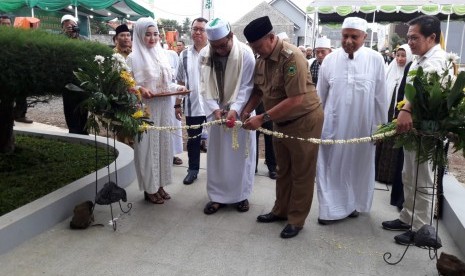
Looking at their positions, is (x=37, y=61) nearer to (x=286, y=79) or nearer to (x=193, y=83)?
(x=286, y=79)

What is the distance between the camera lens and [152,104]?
12.6 feet

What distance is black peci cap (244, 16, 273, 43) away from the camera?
2998 millimetres

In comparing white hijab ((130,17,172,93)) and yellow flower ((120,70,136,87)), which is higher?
white hijab ((130,17,172,93))

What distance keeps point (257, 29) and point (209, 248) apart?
165 cm

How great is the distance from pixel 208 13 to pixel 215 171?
443cm

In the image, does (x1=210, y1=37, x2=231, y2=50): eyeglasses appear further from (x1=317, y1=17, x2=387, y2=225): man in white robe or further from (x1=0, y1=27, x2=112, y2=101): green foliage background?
(x1=0, y1=27, x2=112, y2=101): green foliage background

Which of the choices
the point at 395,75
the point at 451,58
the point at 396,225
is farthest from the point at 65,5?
the point at 451,58

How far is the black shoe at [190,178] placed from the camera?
466 cm

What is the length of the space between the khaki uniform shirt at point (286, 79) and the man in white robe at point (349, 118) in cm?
43

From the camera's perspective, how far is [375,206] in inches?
162

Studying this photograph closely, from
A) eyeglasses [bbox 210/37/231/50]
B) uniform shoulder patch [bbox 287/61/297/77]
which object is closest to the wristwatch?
uniform shoulder patch [bbox 287/61/297/77]

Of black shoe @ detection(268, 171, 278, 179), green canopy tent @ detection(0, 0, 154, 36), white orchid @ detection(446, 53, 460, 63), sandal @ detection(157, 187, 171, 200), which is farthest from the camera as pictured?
green canopy tent @ detection(0, 0, 154, 36)

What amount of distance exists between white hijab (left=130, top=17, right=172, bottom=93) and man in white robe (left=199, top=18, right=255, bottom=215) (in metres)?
0.40

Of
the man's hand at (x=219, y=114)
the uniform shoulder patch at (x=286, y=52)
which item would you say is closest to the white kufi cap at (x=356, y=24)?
the uniform shoulder patch at (x=286, y=52)
